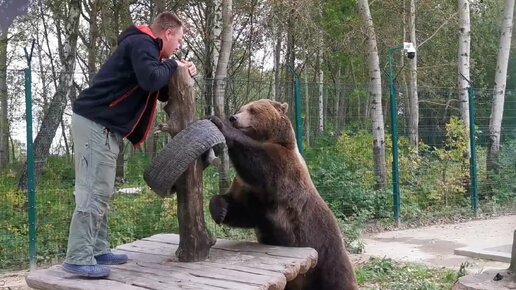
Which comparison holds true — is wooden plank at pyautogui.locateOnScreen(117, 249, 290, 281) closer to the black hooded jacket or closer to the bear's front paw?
the bear's front paw

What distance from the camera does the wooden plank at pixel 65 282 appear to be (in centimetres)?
338

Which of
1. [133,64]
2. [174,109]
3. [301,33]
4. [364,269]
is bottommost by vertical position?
[364,269]

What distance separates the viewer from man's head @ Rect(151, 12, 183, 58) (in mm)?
3756

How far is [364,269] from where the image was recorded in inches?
283

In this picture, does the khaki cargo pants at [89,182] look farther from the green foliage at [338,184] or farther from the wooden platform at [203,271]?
the green foliage at [338,184]

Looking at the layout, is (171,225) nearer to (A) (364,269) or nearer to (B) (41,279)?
(A) (364,269)

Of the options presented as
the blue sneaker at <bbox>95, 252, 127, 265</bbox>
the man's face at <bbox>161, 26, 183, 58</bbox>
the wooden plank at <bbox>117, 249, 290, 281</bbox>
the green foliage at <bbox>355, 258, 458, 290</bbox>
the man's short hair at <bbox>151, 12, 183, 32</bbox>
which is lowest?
the green foliage at <bbox>355, 258, 458, 290</bbox>

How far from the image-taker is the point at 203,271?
3.67m

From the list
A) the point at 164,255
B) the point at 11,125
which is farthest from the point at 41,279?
the point at 11,125

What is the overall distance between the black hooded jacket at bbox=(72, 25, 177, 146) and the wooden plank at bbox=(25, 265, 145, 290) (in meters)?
0.92

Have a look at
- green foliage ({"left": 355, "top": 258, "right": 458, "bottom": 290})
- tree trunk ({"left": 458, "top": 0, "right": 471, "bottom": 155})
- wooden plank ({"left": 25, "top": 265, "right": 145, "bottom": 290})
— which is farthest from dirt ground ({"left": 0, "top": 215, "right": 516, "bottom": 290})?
wooden plank ({"left": 25, "top": 265, "right": 145, "bottom": 290})

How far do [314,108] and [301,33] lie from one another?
8.53 metres

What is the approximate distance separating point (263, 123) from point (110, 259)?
4.74 ft

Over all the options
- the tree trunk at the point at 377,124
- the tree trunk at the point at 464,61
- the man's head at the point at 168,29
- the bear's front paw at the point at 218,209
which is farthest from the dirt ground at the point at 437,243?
the man's head at the point at 168,29
